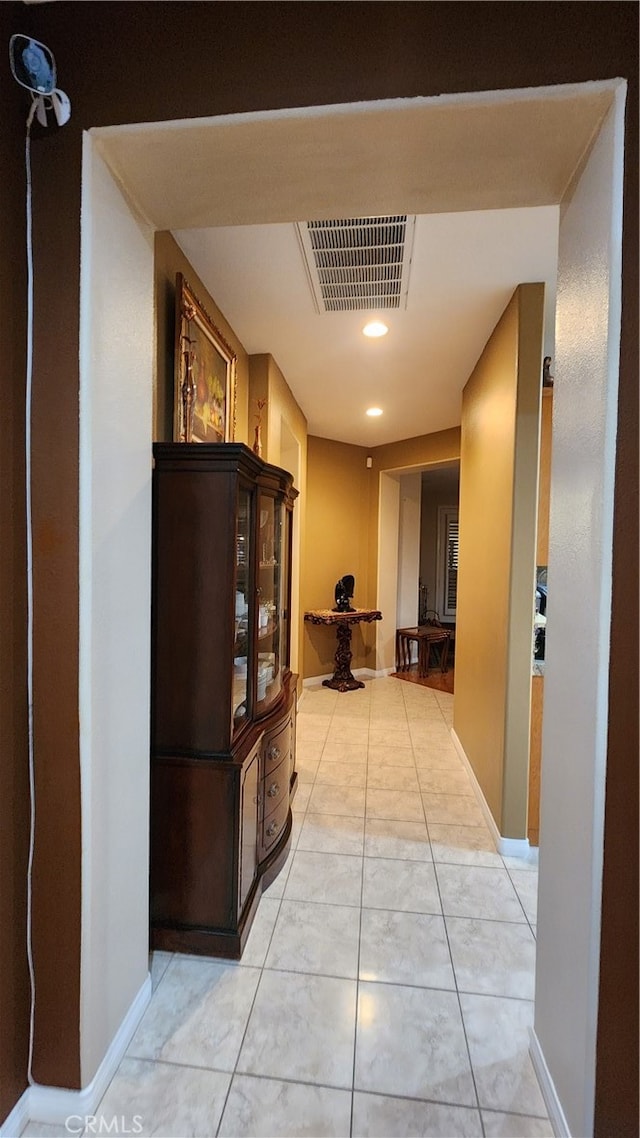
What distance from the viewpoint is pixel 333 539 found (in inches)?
207

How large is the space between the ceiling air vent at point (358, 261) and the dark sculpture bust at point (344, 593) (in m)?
3.03

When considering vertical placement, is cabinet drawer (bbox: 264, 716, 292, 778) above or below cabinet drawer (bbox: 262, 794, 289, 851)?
above

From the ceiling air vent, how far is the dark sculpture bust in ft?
9.95

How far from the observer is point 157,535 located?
5.16 feet

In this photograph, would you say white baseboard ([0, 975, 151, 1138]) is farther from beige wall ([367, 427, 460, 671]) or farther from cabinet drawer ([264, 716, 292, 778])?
beige wall ([367, 427, 460, 671])

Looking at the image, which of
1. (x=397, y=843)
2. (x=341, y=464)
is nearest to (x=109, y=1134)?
(x=397, y=843)

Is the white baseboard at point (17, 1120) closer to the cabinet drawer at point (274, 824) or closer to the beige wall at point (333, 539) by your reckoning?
the cabinet drawer at point (274, 824)

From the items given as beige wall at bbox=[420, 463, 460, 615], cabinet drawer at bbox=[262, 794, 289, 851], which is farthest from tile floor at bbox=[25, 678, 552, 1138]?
beige wall at bbox=[420, 463, 460, 615]

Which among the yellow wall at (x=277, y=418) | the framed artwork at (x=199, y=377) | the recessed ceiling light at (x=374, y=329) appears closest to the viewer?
the framed artwork at (x=199, y=377)

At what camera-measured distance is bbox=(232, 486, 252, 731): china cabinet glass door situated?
169 cm

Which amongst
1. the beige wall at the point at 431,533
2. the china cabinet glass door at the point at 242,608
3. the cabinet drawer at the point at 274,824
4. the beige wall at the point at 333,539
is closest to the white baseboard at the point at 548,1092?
the cabinet drawer at the point at 274,824

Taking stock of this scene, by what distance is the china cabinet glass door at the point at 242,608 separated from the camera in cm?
169

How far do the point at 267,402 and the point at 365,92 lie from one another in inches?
81.6

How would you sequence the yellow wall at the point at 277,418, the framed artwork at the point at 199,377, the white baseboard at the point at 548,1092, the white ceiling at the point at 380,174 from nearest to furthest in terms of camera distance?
1. the white ceiling at the point at 380,174
2. the white baseboard at the point at 548,1092
3. the framed artwork at the point at 199,377
4. the yellow wall at the point at 277,418
